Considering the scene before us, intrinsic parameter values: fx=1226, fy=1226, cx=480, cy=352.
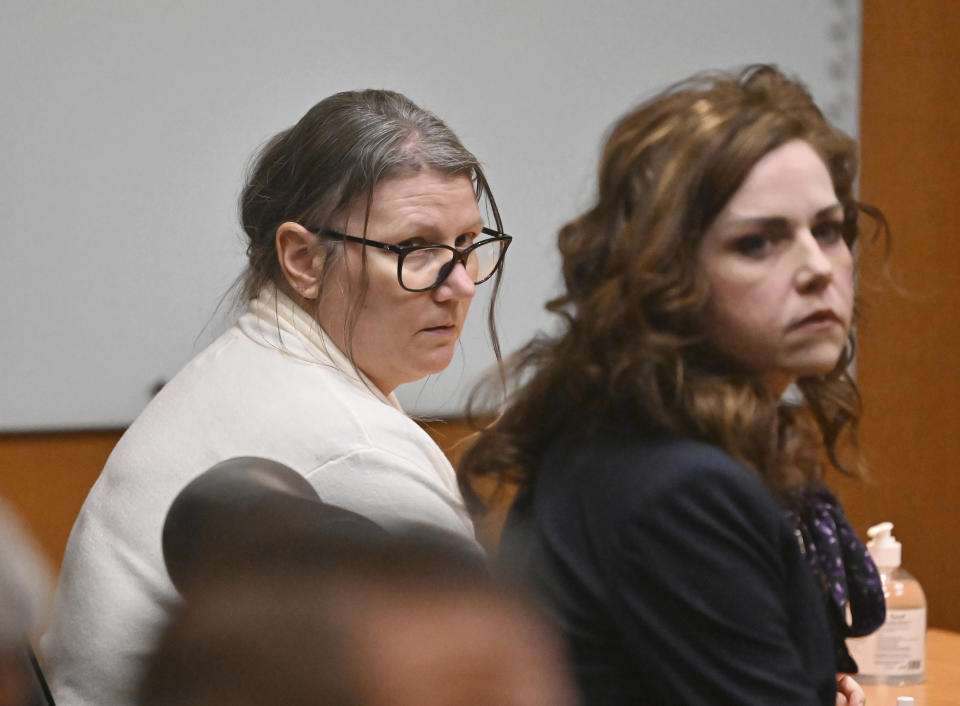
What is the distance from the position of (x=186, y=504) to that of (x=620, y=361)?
565mm

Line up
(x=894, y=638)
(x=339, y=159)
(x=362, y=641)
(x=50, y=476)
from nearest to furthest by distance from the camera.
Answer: (x=362, y=641), (x=339, y=159), (x=894, y=638), (x=50, y=476)

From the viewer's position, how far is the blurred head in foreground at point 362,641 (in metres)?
0.25

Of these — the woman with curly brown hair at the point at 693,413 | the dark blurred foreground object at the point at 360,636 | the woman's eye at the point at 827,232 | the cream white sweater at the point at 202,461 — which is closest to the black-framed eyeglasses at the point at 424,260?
the cream white sweater at the point at 202,461

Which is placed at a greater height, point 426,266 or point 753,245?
point 753,245

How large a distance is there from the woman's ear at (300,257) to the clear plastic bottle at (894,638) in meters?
0.77

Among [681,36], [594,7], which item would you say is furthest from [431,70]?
[681,36]

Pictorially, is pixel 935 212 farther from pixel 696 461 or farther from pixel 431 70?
pixel 696 461

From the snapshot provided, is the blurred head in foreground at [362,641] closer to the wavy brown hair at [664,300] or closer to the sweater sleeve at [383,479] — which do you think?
the wavy brown hair at [664,300]

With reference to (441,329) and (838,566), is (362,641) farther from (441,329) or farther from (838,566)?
(441,329)

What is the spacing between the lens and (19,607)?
0.30m

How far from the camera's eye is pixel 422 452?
1247mm

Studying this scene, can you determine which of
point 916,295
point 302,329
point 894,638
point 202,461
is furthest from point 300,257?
point 916,295

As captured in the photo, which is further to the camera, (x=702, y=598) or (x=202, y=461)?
(x=202, y=461)

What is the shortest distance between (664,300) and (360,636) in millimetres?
639
